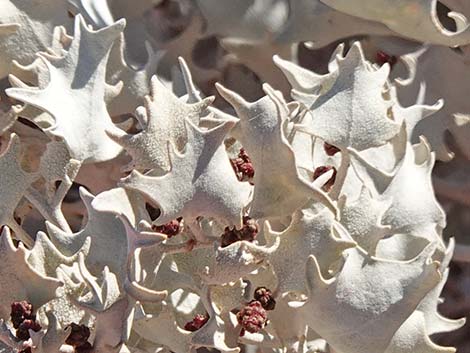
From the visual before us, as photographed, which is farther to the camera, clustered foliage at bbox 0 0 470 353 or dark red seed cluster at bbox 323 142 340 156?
dark red seed cluster at bbox 323 142 340 156

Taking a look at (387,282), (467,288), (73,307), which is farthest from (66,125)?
(467,288)

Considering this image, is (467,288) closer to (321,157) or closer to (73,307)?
(321,157)

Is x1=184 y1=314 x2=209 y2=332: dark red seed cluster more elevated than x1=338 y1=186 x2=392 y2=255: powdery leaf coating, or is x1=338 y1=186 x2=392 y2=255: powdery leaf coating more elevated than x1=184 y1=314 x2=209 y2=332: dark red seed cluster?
x1=338 y1=186 x2=392 y2=255: powdery leaf coating

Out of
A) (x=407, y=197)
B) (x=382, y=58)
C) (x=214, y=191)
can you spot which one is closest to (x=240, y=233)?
(x=214, y=191)

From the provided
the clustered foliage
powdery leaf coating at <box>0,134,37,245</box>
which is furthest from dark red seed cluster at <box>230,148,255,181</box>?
powdery leaf coating at <box>0,134,37,245</box>

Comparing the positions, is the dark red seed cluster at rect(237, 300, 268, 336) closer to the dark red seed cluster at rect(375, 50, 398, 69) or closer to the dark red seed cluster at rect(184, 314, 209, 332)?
the dark red seed cluster at rect(184, 314, 209, 332)

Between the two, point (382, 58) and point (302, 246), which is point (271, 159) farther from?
point (382, 58)
